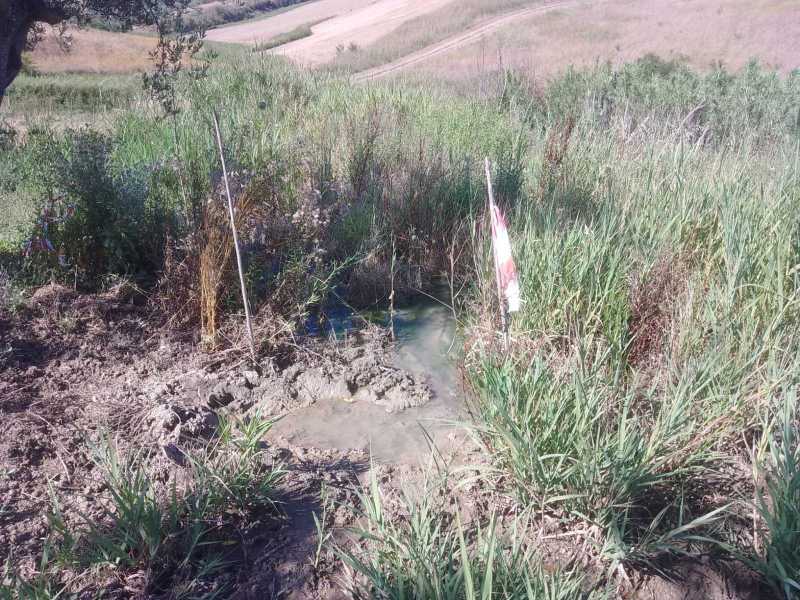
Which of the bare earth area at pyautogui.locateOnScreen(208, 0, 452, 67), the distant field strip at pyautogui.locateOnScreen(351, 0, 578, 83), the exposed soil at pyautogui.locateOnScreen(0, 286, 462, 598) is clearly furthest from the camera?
the bare earth area at pyautogui.locateOnScreen(208, 0, 452, 67)

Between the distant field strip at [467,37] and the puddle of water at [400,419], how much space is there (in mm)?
19151

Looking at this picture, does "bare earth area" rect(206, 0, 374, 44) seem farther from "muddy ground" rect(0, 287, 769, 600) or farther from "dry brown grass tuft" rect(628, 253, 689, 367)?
"dry brown grass tuft" rect(628, 253, 689, 367)

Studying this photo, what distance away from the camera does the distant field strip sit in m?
24.1

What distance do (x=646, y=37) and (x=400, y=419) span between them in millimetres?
25669

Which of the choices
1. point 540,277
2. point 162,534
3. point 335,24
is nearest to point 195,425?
point 162,534

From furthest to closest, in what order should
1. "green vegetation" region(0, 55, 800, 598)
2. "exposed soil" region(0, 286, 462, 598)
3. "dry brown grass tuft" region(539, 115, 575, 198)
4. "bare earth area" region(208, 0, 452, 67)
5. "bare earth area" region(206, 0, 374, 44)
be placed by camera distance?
"bare earth area" region(206, 0, 374, 44) < "bare earth area" region(208, 0, 452, 67) < "dry brown grass tuft" region(539, 115, 575, 198) < "exposed soil" region(0, 286, 462, 598) < "green vegetation" region(0, 55, 800, 598)

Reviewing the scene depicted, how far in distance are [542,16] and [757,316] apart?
98.1ft

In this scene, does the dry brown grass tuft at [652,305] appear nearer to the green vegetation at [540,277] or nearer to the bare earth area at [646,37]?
the green vegetation at [540,277]

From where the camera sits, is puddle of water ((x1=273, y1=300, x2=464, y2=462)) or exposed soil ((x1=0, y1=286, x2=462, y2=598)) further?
puddle of water ((x1=273, y1=300, x2=464, y2=462))

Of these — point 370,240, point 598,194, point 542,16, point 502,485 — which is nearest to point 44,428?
point 502,485

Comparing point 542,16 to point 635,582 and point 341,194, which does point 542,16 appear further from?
point 635,582

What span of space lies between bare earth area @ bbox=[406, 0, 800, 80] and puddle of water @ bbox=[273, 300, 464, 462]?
1643 centimetres

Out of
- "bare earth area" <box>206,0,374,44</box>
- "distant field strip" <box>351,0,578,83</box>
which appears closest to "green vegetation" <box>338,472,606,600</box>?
"distant field strip" <box>351,0,578,83</box>

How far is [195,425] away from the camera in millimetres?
3416
